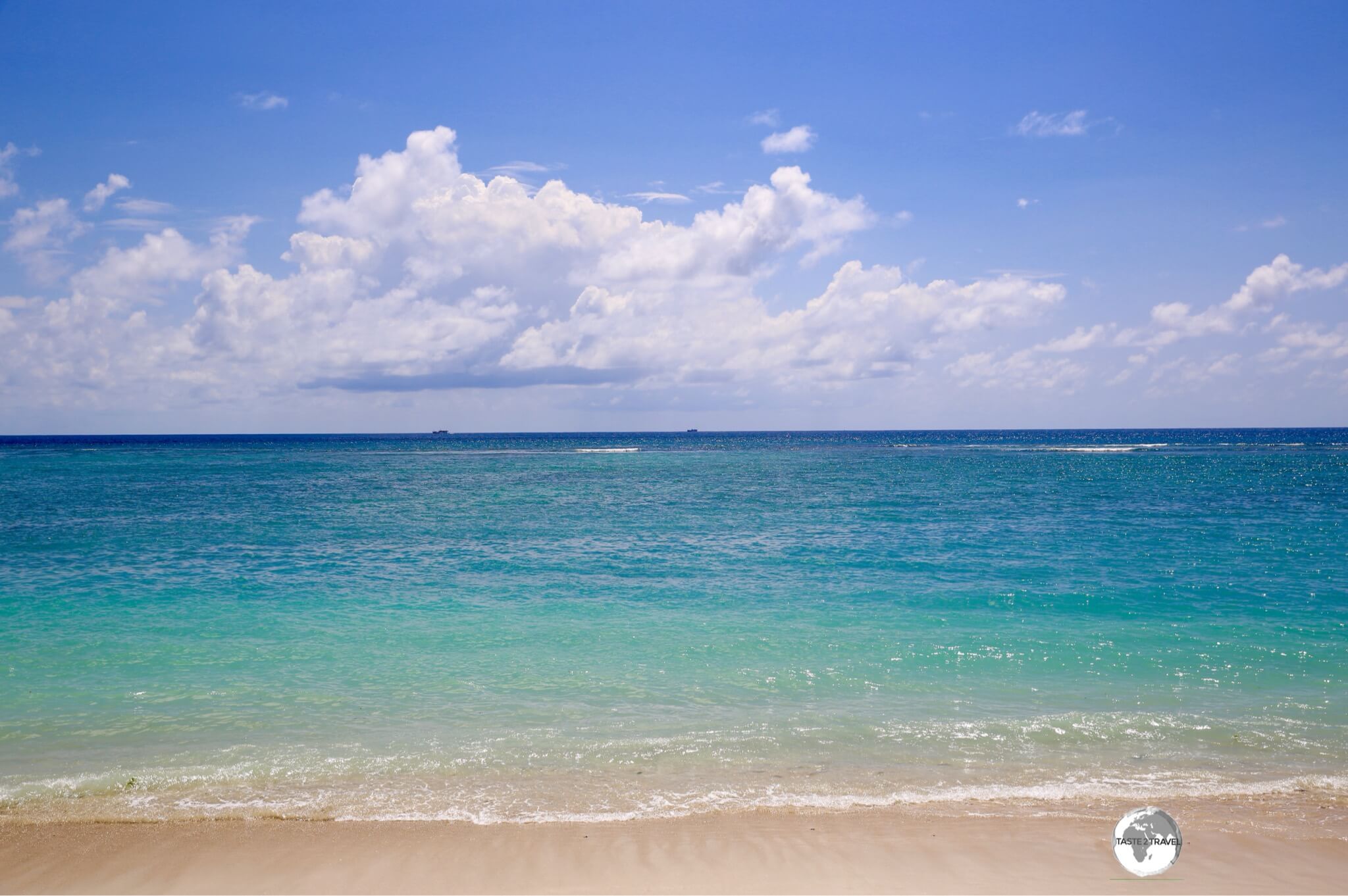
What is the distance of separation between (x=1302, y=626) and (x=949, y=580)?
7.41 meters

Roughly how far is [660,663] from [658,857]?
658cm

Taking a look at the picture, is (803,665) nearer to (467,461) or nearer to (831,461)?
(831,461)

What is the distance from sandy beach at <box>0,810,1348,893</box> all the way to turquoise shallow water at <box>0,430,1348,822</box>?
430 mm

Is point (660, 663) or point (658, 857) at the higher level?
point (658, 857)

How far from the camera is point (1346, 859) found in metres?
6.91

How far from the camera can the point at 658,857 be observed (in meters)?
7.11

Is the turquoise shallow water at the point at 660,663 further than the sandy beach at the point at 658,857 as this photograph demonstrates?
Yes

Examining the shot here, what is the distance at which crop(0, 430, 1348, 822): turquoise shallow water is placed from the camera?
8828 millimetres

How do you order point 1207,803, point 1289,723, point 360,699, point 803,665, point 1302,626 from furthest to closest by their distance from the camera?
point 1302,626 < point 803,665 < point 360,699 < point 1289,723 < point 1207,803

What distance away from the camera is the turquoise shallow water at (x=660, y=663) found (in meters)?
8.83

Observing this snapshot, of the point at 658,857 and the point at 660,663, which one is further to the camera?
the point at 660,663

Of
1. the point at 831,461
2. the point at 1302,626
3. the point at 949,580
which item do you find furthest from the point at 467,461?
the point at 1302,626

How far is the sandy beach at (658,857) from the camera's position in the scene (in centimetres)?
666

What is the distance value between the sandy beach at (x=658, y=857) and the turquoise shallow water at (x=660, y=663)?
16.9 inches
